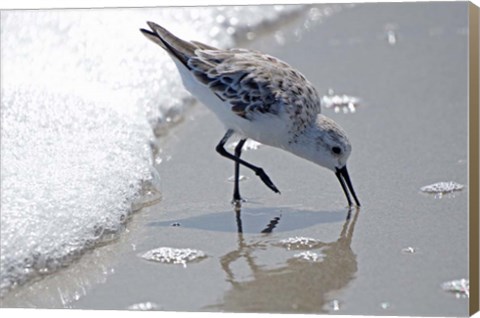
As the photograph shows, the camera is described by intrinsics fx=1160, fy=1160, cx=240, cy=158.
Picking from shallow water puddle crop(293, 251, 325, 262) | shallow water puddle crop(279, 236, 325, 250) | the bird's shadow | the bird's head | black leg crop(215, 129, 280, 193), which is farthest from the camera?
black leg crop(215, 129, 280, 193)

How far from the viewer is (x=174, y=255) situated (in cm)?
399

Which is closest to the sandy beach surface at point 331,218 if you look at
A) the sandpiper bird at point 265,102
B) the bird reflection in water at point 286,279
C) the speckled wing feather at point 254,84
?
the bird reflection in water at point 286,279

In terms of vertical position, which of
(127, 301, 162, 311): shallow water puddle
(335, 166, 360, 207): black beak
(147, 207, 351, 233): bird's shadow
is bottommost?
(127, 301, 162, 311): shallow water puddle

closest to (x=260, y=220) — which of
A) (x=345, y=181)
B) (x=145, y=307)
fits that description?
(x=345, y=181)

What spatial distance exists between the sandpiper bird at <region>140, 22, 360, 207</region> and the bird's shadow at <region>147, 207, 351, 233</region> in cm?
11

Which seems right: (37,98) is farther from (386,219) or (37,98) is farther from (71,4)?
(386,219)

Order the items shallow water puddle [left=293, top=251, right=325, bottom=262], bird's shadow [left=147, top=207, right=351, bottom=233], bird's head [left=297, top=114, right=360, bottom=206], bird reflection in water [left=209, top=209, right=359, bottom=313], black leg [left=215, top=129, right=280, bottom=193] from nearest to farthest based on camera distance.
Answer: bird reflection in water [left=209, top=209, right=359, bottom=313] → shallow water puddle [left=293, top=251, right=325, bottom=262] → bird's shadow [left=147, top=207, right=351, bottom=233] → bird's head [left=297, top=114, right=360, bottom=206] → black leg [left=215, top=129, right=280, bottom=193]

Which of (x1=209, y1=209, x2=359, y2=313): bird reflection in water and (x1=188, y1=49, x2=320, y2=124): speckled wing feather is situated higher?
(x1=188, y1=49, x2=320, y2=124): speckled wing feather

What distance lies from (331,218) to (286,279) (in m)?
0.56

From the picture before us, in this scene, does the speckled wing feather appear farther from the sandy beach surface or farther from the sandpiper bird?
the sandy beach surface

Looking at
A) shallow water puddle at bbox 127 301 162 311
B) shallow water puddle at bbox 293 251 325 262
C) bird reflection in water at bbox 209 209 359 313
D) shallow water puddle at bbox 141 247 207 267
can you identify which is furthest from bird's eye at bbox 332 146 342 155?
shallow water puddle at bbox 127 301 162 311

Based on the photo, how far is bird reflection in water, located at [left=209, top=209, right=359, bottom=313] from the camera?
3658 millimetres

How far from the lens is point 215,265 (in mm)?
3924

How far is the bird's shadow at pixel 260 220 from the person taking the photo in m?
4.23
